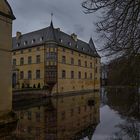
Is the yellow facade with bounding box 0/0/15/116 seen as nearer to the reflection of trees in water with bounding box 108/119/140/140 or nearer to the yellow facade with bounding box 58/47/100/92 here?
the reflection of trees in water with bounding box 108/119/140/140

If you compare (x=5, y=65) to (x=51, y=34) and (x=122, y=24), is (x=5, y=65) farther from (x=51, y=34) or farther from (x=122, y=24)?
(x=51, y=34)

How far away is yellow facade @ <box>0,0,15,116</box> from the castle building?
19.1 metres

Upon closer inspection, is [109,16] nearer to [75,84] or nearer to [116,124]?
[116,124]

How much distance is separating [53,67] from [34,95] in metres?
7.34

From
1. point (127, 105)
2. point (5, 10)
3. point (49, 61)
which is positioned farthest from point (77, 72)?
point (5, 10)

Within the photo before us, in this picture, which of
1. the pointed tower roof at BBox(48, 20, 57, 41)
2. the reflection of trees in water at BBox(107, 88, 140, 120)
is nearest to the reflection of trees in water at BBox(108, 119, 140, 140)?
the reflection of trees in water at BBox(107, 88, 140, 120)

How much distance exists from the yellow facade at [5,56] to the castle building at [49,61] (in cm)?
1905

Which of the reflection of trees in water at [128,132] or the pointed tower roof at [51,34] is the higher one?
the pointed tower roof at [51,34]

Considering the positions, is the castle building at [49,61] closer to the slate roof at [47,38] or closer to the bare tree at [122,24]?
the slate roof at [47,38]

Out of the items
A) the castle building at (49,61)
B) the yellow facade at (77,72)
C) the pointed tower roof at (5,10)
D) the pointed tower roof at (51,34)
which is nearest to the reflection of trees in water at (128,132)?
the pointed tower roof at (5,10)

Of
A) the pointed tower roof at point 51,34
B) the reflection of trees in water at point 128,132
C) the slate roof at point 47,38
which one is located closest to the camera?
the reflection of trees in water at point 128,132

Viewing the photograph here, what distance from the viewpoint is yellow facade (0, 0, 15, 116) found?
44.5ft

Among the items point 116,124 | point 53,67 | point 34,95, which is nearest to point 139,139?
point 116,124

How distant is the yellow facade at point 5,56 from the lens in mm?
13578
